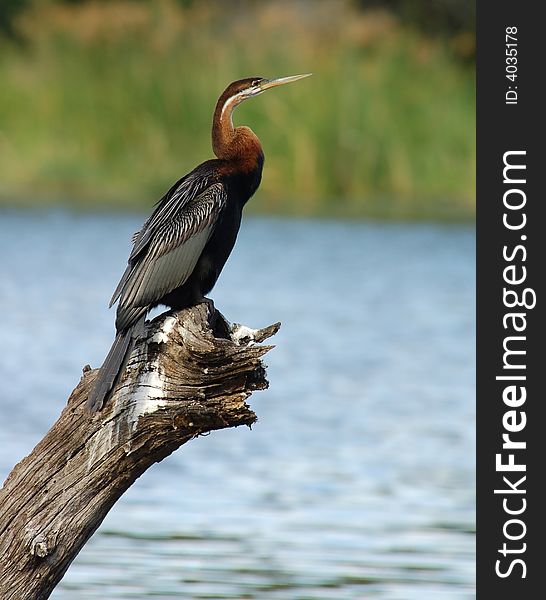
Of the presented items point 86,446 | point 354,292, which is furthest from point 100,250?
point 86,446

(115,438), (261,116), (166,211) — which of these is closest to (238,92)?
(166,211)

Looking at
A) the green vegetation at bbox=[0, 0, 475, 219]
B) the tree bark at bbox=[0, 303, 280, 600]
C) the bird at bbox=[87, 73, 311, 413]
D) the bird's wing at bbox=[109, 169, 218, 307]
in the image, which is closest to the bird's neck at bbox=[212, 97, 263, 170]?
the bird at bbox=[87, 73, 311, 413]

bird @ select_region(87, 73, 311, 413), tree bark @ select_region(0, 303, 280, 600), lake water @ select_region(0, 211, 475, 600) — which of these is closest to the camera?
tree bark @ select_region(0, 303, 280, 600)

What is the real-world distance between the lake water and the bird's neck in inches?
64.9

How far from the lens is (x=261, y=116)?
17.8 m

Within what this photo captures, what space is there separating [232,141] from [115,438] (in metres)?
1.59

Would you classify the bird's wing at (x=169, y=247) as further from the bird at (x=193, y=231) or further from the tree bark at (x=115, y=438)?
the tree bark at (x=115, y=438)

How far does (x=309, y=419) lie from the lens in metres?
9.54

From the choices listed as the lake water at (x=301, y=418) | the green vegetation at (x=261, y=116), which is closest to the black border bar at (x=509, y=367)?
the lake water at (x=301, y=418)

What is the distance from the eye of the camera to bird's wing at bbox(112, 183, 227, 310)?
525 cm

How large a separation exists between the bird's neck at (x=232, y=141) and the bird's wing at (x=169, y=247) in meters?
0.26

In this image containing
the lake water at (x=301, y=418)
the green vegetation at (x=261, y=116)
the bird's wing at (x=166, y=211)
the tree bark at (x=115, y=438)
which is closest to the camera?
the tree bark at (x=115, y=438)

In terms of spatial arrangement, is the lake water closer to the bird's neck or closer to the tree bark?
the tree bark

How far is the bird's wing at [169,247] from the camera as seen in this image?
5250 mm
